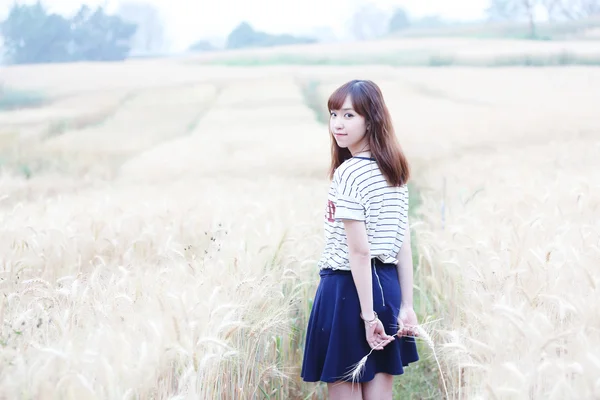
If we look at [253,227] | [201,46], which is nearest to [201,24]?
[201,46]

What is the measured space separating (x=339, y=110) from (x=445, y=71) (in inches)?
124

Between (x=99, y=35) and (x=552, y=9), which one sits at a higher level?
(x=99, y=35)

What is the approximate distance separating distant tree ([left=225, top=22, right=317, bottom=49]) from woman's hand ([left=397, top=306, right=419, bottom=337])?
2.88 m

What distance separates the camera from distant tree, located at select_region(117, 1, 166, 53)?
4012mm

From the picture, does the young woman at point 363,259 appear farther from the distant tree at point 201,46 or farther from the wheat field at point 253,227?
the distant tree at point 201,46

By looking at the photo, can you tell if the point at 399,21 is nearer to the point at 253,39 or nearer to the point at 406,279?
the point at 253,39

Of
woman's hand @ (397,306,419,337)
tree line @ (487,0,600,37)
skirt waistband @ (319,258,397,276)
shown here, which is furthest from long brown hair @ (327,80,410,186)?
tree line @ (487,0,600,37)

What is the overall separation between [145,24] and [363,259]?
2957 mm

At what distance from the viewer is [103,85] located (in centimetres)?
405

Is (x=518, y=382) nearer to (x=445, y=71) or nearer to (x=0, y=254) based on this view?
(x=0, y=254)

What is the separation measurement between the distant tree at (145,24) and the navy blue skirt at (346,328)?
2807mm

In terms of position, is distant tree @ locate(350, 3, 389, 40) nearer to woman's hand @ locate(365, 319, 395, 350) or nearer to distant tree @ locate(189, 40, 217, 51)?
distant tree @ locate(189, 40, 217, 51)

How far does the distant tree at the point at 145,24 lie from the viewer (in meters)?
A: 4.01

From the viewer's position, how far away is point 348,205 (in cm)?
167
